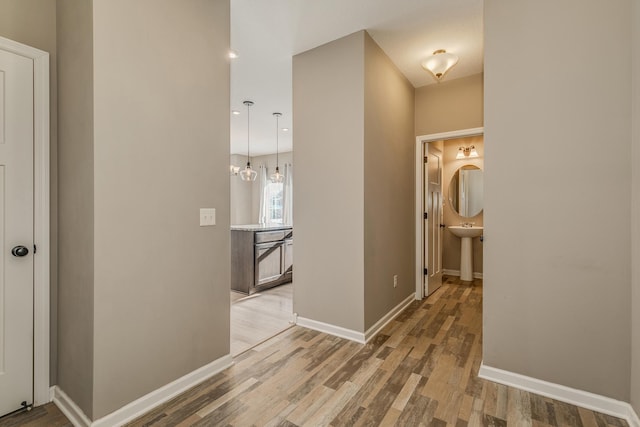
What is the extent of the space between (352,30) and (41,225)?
111 inches

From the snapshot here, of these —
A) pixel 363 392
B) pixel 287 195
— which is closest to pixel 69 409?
pixel 363 392

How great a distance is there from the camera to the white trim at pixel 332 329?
8.98ft

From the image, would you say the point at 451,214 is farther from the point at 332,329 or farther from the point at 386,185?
the point at 332,329

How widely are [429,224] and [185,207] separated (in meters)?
3.26

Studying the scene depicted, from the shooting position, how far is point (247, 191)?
880cm

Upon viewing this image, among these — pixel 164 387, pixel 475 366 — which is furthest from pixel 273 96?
pixel 475 366

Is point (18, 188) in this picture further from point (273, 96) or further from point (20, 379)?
point (273, 96)

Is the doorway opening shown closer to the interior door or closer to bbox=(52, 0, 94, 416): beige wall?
bbox=(52, 0, 94, 416): beige wall

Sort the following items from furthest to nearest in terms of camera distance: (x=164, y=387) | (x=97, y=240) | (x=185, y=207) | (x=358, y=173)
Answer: (x=358, y=173), (x=185, y=207), (x=164, y=387), (x=97, y=240)

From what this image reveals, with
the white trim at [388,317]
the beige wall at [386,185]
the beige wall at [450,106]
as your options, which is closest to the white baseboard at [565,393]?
the white trim at [388,317]

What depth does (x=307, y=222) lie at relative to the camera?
3.09 metres

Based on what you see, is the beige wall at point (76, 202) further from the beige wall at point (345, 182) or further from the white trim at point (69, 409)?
the beige wall at point (345, 182)

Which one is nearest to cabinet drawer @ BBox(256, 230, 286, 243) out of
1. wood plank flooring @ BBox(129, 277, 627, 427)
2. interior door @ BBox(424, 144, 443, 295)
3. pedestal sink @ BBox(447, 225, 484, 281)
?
wood plank flooring @ BBox(129, 277, 627, 427)

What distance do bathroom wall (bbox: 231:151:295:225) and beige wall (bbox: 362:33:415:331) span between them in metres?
4.92
